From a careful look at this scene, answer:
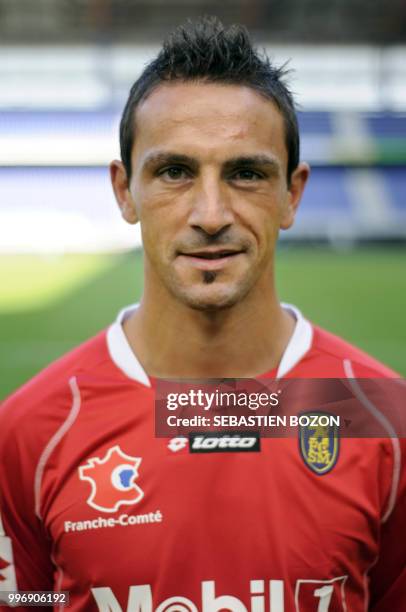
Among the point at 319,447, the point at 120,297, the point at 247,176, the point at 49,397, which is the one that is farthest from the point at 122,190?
the point at 120,297

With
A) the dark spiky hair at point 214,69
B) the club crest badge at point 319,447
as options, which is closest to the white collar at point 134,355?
the club crest badge at point 319,447

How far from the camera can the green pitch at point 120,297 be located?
23.6ft

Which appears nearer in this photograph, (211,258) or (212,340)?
(211,258)

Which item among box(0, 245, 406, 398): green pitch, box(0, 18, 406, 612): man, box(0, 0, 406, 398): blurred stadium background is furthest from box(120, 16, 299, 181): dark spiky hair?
box(0, 245, 406, 398): green pitch

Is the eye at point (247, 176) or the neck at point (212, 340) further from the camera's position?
the neck at point (212, 340)

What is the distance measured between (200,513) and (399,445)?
1.46 feet

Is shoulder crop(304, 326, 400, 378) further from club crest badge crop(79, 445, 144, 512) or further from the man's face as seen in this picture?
club crest badge crop(79, 445, 144, 512)

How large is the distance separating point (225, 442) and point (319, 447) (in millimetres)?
199

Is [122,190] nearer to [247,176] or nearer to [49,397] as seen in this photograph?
[247,176]

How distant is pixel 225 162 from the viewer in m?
1.58

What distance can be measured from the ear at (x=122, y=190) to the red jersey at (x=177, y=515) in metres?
0.35

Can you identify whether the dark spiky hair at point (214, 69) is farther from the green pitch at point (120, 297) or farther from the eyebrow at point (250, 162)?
the green pitch at point (120, 297)

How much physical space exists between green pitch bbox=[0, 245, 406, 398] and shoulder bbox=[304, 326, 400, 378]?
4.41m

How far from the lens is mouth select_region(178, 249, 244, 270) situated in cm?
155
